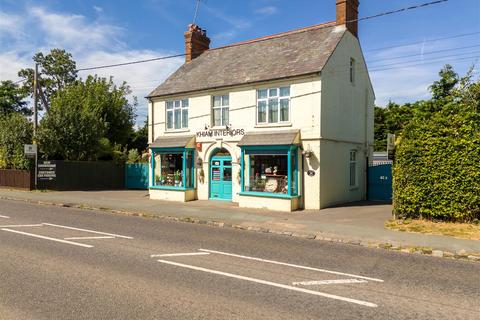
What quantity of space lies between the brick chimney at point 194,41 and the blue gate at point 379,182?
1277 cm

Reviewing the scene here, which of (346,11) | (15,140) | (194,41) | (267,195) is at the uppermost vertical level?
(194,41)

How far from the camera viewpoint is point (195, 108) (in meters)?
20.3

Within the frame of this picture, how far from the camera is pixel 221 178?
63.9 feet

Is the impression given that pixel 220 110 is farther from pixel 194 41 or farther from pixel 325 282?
pixel 325 282

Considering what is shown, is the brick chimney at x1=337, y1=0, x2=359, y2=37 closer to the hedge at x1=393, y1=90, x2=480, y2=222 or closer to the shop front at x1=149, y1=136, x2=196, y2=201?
Answer: the hedge at x1=393, y1=90, x2=480, y2=222

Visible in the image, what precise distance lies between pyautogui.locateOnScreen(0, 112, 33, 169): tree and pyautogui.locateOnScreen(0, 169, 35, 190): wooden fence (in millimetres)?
412

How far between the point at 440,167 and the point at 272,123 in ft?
24.5

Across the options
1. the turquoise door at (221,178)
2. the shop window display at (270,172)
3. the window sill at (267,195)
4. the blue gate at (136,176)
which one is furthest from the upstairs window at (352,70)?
the blue gate at (136,176)

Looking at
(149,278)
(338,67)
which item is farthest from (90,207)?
(338,67)

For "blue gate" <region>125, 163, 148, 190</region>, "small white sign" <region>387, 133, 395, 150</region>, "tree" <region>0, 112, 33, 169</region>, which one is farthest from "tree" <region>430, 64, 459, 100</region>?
"tree" <region>0, 112, 33, 169</region>

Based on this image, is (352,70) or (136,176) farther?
(136,176)

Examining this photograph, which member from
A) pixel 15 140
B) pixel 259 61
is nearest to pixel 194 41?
pixel 259 61

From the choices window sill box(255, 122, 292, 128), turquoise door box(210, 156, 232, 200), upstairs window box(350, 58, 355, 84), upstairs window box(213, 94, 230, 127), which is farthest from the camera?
upstairs window box(350, 58, 355, 84)

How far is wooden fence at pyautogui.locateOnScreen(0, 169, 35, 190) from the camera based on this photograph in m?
24.9
